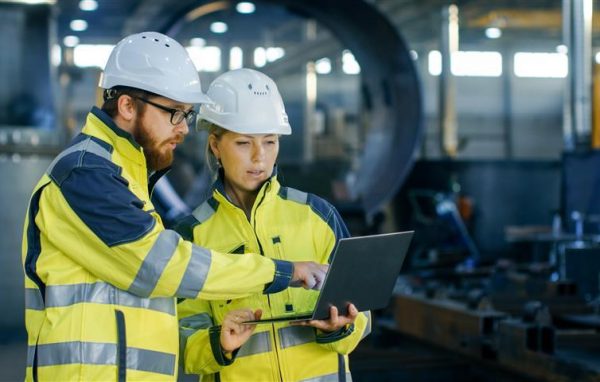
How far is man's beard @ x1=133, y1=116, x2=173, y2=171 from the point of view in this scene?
8.66ft

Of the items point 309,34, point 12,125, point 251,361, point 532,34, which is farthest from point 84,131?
point 532,34

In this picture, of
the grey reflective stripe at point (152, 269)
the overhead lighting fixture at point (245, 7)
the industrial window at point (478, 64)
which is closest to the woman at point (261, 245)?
the grey reflective stripe at point (152, 269)

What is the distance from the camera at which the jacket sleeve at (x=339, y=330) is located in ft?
9.16

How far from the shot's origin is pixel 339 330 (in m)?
2.78

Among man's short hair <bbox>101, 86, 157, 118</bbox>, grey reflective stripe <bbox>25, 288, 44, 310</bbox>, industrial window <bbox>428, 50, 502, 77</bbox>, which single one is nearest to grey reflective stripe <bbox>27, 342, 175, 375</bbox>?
grey reflective stripe <bbox>25, 288, 44, 310</bbox>

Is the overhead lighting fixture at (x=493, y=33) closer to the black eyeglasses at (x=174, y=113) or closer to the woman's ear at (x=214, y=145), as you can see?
the woman's ear at (x=214, y=145)

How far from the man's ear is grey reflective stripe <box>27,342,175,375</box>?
549mm

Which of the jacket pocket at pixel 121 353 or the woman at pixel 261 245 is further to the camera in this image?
the woman at pixel 261 245

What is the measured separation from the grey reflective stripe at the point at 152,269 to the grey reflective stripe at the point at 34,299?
23cm

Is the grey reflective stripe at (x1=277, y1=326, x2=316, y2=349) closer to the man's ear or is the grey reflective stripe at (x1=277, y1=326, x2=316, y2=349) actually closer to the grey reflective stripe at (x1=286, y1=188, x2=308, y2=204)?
the grey reflective stripe at (x1=286, y1=188, x2=308, y2=204)

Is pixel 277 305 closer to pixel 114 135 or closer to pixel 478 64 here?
pixel 114 135

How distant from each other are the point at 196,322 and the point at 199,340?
9cm

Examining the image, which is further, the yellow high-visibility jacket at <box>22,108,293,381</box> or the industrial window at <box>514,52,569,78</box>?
the industrial window at <box>514,52,569,78</box>

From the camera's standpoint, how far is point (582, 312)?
733cm
